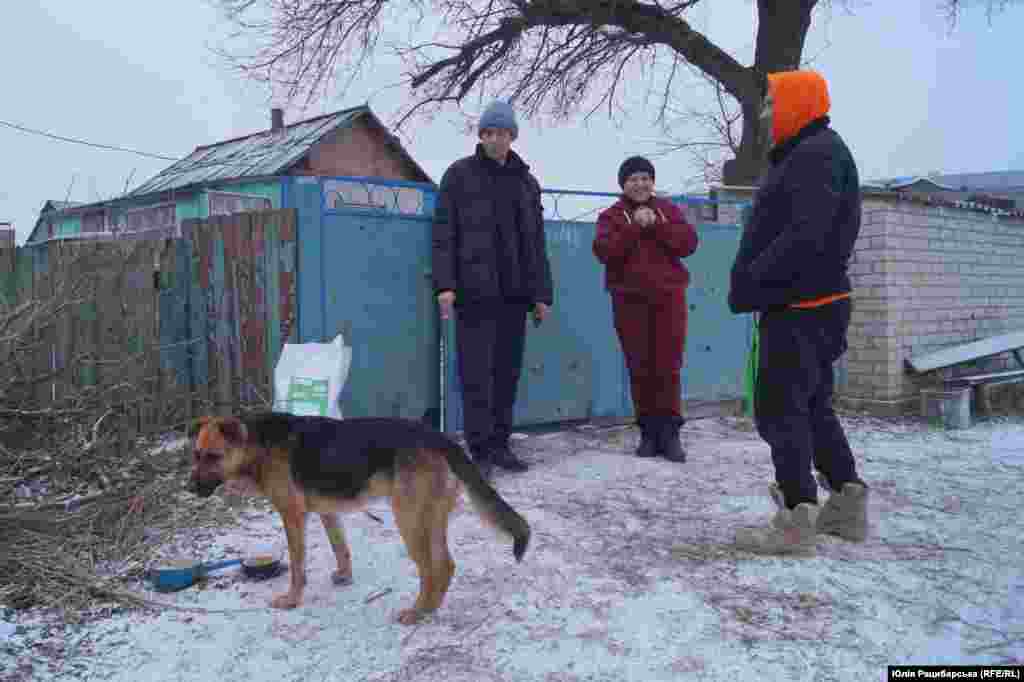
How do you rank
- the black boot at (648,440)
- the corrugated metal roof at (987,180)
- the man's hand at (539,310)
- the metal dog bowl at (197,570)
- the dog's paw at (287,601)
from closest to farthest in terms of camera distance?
1. the dog's paw at (287,601)
2. the metal dog bowl at (197,570)
3. the man's hand at (539,310)
4. the black boot at (648,440)
5. the corrugated metal roof at (987,180)

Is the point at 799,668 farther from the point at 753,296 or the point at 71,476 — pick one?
the point at 71,476

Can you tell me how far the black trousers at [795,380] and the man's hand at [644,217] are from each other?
1551 millimetres

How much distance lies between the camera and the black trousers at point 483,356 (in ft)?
15.1

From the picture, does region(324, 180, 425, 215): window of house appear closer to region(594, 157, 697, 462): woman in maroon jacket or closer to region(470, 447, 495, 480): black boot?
region(594, 157, 697, 462): woman in maroon jacket

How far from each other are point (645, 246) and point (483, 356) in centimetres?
135

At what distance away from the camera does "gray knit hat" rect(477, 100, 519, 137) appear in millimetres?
4570

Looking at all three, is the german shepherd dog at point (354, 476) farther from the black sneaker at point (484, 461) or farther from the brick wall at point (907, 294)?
the brick wall at point (907, 294)

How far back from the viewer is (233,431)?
2961mm

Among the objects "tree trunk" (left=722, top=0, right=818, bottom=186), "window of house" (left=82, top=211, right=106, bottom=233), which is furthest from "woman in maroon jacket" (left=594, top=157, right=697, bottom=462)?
"window of house" (left=82, top=211, right=106, bottom=233)

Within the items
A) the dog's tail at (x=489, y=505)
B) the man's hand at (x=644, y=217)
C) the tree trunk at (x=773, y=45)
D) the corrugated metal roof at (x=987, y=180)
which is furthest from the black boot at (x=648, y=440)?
the corrugated metal roof at (x=987, y=180)

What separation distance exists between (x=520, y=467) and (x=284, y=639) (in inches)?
89.4

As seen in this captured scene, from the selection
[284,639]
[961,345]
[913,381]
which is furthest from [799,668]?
[961,345]

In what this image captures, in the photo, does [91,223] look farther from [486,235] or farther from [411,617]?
[411,617]

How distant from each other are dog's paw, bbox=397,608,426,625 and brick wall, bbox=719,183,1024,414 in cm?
556
